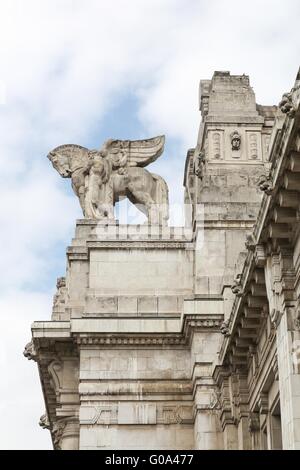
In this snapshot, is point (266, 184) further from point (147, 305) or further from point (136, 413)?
point (147, 305)

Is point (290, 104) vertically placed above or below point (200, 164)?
below

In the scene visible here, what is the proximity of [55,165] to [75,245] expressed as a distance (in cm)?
335

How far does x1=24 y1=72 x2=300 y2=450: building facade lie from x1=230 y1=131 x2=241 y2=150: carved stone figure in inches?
1.3

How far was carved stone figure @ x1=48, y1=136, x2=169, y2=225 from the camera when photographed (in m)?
41.4

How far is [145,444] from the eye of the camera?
3694 cm

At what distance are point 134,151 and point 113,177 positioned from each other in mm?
1577

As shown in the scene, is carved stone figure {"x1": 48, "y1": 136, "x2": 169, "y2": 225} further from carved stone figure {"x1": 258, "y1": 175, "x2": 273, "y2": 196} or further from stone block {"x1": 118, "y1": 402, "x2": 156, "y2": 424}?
carved stone figure {"x1": 258, "y1": 175, "x2": 273, "y2": 196}

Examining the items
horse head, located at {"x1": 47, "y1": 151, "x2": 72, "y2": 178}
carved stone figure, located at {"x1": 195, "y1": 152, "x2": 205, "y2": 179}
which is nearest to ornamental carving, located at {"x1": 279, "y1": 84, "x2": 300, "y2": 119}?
carved stone figure, located at {"x1": 195, "y1": 152, "x2": 205, "y2": 179}

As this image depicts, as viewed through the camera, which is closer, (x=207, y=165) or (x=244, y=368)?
(x=244, y=368)

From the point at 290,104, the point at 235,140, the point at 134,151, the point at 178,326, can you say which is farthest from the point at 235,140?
the point at 290,104

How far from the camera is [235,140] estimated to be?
1624 inches
